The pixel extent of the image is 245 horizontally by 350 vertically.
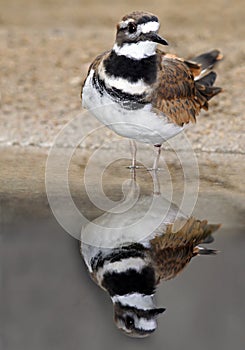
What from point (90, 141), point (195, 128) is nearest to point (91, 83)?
point (90, 141)

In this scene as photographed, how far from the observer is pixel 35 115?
262 inches

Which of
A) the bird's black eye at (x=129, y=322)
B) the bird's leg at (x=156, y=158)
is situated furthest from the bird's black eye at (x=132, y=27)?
the bird's black eye at (x=129, y=322)

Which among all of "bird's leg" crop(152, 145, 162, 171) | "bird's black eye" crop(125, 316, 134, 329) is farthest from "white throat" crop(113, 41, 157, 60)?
"bird's black eye" crop(125, 316, 134, 329)

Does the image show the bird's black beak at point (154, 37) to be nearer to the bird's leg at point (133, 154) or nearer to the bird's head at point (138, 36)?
the bird's head at point (138, 36)

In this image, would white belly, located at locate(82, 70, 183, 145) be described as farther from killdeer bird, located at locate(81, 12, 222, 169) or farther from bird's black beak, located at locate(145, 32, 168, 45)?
bird's black beak, located at locate(145, 32, 168, 45)

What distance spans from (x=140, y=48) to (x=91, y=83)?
391 mm

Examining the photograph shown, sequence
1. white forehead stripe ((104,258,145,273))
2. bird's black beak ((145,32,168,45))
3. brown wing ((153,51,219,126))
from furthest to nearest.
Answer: brown wing ((153,51,219,126)) → bird's black beak ((145,32,168,45)) → white forehead stripe ((104,258,145,273))

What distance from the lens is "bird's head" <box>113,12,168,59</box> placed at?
499cm

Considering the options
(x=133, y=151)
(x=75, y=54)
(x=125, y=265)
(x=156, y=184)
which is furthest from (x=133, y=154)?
(x=75, y=54)

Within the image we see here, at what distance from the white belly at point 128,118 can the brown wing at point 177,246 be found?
670 millimetres

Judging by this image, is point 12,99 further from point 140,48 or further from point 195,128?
point 140,48

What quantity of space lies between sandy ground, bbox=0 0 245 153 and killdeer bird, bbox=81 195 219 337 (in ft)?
4.43

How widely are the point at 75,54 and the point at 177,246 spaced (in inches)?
144

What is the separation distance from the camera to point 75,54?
786 cm
